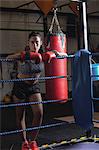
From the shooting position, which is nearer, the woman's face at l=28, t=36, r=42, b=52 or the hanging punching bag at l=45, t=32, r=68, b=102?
the woman's face at l=28, t=36, r=42, b=52

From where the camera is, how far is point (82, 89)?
9.04 ft

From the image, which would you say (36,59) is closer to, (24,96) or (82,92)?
(24,96)

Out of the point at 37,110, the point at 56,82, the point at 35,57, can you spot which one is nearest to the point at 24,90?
the point at 37,110

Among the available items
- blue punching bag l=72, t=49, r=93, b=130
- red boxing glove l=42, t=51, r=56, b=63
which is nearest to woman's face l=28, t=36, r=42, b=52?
red boxing glove l=42, t=51, r=56, b=63

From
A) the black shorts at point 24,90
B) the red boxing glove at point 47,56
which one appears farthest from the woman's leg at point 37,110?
the red boxing glove at point 47,56

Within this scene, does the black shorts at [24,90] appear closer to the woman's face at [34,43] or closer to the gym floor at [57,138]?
the woman's face at [34,43]

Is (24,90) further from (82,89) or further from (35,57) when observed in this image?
(82,89)

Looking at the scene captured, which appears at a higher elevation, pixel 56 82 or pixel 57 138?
pixel 56 82

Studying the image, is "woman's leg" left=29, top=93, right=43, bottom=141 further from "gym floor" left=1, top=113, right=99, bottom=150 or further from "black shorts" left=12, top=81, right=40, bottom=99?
"gym floor" left=1, top=113, right=99, bottom=150

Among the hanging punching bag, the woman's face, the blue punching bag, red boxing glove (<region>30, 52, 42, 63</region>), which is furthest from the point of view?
the hanging punching bag

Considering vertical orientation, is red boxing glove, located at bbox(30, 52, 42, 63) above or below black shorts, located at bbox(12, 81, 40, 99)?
above

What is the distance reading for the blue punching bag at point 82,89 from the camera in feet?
9.02

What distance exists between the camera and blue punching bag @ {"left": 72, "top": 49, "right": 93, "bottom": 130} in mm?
2750

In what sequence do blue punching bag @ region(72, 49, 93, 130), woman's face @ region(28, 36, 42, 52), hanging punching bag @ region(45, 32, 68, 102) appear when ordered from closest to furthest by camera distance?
woman's face @ region(28, 36, 42, 52) → blue punching bag @ region(72, 49, 93, 130) → hanging punching bag @ region(45, 32, 68, 102)
